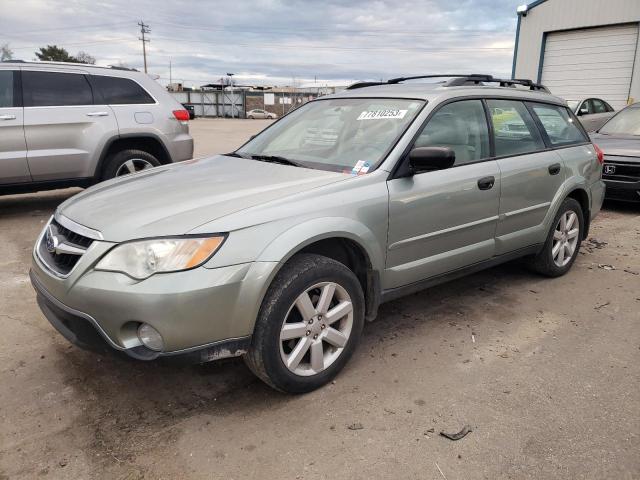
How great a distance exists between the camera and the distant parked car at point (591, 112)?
538 inches

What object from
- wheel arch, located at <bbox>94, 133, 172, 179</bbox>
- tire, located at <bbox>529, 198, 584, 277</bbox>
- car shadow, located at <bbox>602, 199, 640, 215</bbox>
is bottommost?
car shadow, located at <bbox>602, 199, 640, 215</bbox>

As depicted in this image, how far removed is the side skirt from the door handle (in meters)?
0.55

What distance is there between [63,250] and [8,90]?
443 cm

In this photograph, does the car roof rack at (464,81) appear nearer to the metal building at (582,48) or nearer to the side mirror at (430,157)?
the side mirror at (430,157)

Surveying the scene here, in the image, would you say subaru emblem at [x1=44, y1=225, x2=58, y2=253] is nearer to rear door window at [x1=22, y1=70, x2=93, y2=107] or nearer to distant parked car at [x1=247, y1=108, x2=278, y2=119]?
rear door window at [x1=22, y1=70, x2=93, y2=107]

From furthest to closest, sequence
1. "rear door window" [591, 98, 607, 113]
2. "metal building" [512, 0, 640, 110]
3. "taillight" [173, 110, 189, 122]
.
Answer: "metal building" [512, 0, 640, 110] → "rear door window" [591, 98, 607, 113] → "taillight" [173, 110, 189, 122]

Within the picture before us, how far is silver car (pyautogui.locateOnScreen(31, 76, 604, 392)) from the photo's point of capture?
238 cm

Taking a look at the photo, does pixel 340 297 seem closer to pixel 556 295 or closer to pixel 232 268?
pixel 232 268

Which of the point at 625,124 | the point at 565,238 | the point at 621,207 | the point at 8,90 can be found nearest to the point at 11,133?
the point at 8,90

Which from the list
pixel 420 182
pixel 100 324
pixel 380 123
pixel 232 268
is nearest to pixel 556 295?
pixel 420 182

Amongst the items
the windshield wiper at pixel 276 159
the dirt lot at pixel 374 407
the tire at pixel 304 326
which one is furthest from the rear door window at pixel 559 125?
the tire at pixel 304 326

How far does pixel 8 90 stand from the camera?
601 centimetres

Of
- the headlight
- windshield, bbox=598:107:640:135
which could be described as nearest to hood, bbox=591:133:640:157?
windshield, bbox=598:107:640:135

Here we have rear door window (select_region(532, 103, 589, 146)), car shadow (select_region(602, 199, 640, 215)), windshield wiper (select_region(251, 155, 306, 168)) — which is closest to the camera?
windshield wiper (select_region(251, 155, 306, 168))
